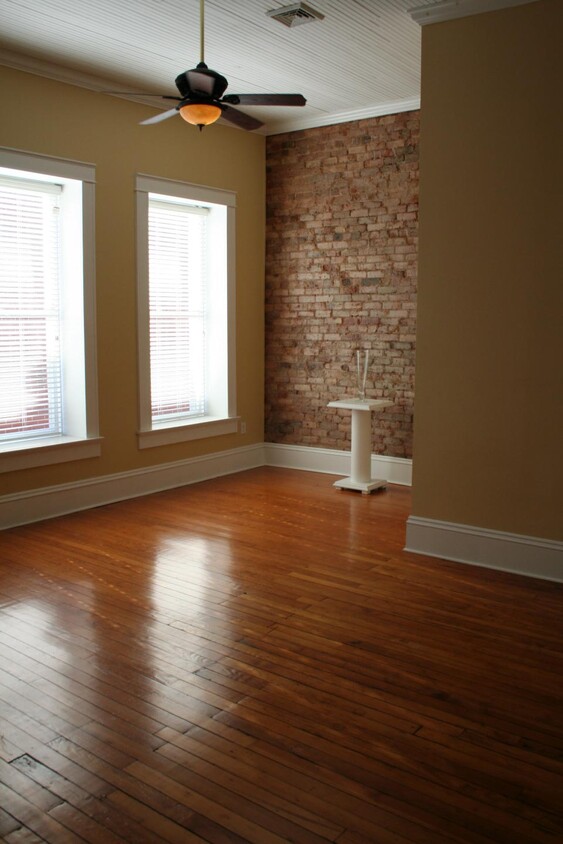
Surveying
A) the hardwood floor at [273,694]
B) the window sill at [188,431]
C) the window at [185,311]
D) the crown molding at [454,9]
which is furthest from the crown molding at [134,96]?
the hardwood floor at [273,694]

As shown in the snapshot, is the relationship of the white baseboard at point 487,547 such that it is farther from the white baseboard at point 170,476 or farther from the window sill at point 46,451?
the window sill at point 46,451

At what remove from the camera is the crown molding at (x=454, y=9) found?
4.13 meters

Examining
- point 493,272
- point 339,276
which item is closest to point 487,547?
point 493,272

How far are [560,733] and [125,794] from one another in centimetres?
152

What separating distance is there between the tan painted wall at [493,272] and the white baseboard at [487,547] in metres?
0.06

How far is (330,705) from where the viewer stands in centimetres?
289

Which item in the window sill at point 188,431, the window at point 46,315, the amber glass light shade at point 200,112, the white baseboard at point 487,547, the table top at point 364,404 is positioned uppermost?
the amber glass light shade at point 200,112

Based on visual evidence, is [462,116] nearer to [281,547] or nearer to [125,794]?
[281,547]

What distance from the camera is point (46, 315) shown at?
570 centimetres

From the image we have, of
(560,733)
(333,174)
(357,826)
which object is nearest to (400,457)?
(333,174)

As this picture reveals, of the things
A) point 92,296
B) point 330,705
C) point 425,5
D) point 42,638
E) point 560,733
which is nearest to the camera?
point 560,733


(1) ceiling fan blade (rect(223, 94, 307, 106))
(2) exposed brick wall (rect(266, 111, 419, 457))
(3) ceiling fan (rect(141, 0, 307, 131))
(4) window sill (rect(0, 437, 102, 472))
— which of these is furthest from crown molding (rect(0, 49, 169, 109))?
(4) window sill (rect(0, 437, 102, 472))

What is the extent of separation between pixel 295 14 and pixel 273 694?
12.4 feet

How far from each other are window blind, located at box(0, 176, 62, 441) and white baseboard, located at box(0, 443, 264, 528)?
479 millimetres
